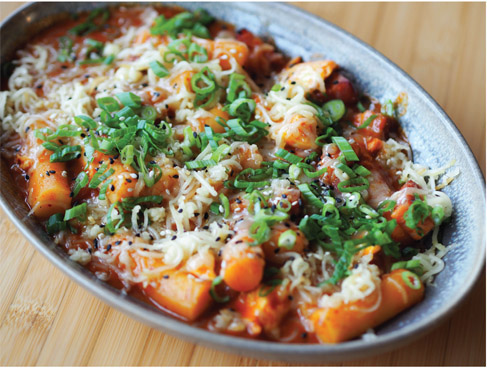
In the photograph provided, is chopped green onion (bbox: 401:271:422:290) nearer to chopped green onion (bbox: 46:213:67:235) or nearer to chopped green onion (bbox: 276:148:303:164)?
chopped green onion (bbox: 276:148:303:164)

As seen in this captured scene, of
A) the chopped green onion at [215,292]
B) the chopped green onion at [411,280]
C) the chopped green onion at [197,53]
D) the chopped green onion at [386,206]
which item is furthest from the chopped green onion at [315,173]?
the chopped green onion at [197,53]

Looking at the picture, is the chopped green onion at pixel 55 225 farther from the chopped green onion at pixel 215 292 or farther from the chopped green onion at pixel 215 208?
the chopped green onion at pixel 215 292

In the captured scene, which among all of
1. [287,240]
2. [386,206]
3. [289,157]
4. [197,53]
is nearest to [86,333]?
[287,240]

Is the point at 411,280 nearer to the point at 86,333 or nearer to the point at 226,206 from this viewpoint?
the point at 226,206

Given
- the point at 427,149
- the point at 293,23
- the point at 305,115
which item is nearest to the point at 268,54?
the point at 293,23

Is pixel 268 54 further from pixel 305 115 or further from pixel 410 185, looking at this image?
pixel 410 185
